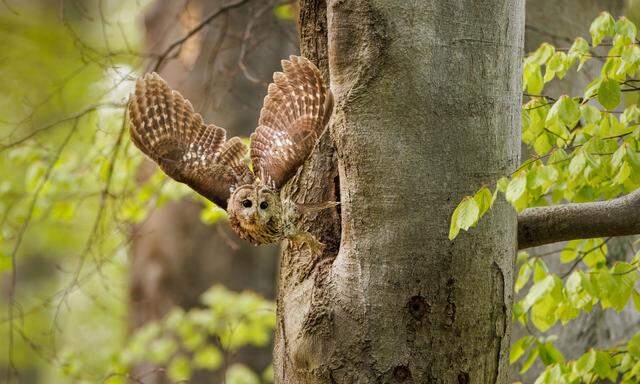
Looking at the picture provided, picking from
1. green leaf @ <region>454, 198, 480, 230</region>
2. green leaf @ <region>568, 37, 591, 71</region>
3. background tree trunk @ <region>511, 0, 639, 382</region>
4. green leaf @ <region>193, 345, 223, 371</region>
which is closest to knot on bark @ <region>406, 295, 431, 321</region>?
green leaf @ <region>454, 198, 480, 230</region>

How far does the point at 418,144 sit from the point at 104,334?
14894mm

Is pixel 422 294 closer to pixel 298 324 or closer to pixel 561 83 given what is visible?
pixel 298 324

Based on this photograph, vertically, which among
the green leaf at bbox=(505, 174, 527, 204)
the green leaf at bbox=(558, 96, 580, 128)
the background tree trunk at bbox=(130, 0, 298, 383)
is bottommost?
the green leaf at bbox=(505, 174, 527, 204)

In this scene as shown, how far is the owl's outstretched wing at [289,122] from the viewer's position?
234 centimetres

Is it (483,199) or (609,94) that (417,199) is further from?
(609,94)

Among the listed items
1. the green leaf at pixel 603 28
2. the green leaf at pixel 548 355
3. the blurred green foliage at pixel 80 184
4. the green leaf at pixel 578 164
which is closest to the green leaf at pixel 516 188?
the green leaf at pixel 578 164

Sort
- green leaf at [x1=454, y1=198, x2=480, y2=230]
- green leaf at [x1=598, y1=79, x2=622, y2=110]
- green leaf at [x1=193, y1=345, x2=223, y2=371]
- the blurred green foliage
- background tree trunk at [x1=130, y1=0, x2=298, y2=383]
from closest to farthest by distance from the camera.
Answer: green leaf at [x1=454, y1=198, x2=480, y2=230]
green leaf at [x1=598, y1=79, x2=622, y2=110]
the blurred green foliage
green leaf at [x1=193, y1=345, x2=223, y2=371]
background tree trunk at [x1=130, y1=0, x2=298, y2=383]

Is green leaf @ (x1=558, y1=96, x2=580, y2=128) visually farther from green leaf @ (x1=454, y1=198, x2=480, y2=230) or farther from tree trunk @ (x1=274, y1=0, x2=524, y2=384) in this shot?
green leaf @ (x1=454, y1=198, x2=480, y2=230)

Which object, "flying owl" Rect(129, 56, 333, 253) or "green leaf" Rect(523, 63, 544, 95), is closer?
"flying owl" Rect(129, 56, 333, 253)

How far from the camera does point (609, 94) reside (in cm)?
230

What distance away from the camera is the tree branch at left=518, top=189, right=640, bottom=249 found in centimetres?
213

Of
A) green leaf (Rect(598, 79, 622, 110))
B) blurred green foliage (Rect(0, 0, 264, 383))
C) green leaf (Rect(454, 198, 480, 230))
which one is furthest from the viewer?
blurred green foliage (Rect(0, 0, 264, 383))

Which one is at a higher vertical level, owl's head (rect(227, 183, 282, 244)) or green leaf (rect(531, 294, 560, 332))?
owl's head (rect(227, 183, 282, 244))

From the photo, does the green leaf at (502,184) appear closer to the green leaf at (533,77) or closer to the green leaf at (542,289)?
the green leaf at (542,289)
